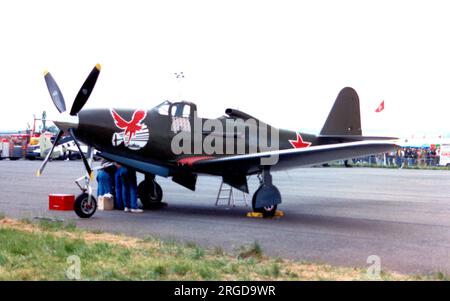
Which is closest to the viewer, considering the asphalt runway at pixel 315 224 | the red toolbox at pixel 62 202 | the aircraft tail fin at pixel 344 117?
the asphalt runway at pixel 315 224

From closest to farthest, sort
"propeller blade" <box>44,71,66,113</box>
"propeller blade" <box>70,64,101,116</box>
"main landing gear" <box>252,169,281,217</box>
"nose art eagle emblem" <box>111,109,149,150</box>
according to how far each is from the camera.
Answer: "propeller blade" <box>70,64,101,116</box>
"main landing gear" <box>252,169,281,217</box>
"nose art eagle emblem" <box>111,109,149,150</box>
"propeller blade" <box>44,71,66,113</box>

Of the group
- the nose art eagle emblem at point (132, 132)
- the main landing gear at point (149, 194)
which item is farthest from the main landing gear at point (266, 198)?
the main landing gear at point (149, 194)

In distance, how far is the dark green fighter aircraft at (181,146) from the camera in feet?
39.2

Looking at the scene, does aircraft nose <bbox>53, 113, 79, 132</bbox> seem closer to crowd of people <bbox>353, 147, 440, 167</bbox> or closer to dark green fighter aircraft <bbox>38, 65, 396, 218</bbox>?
dark green fighter aircraft <bbox>38, 65, 396, 218</bbox>

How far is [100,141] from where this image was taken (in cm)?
1225

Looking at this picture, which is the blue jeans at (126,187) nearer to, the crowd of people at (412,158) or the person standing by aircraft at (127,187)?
the person standing by aircraft at (127,187)

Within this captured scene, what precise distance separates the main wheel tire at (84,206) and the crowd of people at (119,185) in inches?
58.4

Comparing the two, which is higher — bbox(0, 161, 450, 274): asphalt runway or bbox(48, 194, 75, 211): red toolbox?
bbox(48, 194, 75, 211): red toolbox

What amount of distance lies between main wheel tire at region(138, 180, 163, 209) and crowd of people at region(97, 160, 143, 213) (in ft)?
0.86

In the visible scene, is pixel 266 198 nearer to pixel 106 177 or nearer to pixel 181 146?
pixel 181 146

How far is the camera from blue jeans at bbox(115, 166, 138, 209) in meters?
13.3

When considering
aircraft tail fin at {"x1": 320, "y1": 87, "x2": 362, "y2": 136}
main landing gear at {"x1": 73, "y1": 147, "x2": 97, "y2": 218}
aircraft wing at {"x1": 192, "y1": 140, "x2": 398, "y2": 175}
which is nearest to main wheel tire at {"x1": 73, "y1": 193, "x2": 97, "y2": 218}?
main landing gear at {"x1": 73, "y1": 147, "x2": 97, "y2": 218}
